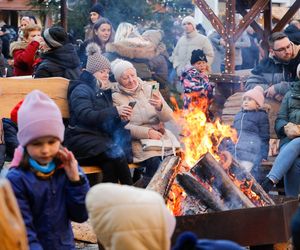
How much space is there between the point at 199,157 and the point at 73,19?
9.36 m

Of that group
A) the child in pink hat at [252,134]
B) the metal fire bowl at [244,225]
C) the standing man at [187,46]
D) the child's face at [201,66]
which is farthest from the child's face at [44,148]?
the standing man at [187,46]

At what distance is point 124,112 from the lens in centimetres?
960

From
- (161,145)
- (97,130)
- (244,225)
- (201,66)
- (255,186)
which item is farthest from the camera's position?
(201,66)

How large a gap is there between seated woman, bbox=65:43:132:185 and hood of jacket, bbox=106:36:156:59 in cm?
238

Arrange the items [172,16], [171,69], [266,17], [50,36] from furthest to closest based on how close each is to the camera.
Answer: [172,16] < [171,69] < [266,17] < [50,36]

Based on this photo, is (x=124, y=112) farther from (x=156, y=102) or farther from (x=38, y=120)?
(x=38, y=120)

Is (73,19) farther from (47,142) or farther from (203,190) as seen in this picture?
(47,142)

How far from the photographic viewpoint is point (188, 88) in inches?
462

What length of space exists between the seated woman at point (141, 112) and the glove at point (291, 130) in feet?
3.85

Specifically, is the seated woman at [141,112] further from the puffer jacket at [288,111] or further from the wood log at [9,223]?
the wood log at [9,223]

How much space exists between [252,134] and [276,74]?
4.19ft

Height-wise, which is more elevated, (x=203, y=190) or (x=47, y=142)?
(x=47, y=142)

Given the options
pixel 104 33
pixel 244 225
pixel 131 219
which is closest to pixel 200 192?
pixel 244 225

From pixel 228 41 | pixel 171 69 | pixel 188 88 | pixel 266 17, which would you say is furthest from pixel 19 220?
pixel 171 69
